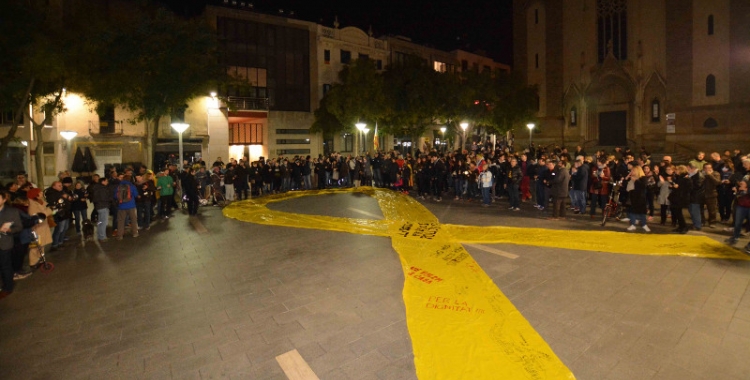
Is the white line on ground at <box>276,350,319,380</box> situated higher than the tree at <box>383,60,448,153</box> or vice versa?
the tree at <box>383,60,448,153</box>

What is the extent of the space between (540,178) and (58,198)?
44.1 feet

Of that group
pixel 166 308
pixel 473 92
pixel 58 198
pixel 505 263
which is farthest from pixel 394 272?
pixel 473 92

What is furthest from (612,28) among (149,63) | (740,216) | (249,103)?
(149,63)

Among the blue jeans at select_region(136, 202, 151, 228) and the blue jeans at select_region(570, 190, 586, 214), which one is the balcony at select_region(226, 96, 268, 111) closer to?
the blue jeans at select_region(136, 202, 151, 228)

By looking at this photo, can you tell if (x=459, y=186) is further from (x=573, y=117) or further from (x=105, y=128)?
(x=105, y=128)

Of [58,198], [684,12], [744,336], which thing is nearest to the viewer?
[744,336]

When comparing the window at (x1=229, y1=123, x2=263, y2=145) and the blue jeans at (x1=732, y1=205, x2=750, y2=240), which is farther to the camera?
the window at (x1=229, y1=123, x2=263, y2=145)

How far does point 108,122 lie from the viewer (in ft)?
95.3

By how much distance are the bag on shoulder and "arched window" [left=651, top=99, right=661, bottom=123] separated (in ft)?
111

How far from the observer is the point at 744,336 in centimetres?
509

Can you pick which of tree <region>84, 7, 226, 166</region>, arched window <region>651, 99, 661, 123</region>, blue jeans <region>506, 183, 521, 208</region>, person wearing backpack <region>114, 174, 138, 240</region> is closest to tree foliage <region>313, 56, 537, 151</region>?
arched window <region>651, 99, 661, 123</region>

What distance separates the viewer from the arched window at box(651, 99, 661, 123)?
103ft

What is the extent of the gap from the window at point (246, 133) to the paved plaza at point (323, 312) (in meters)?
27.3

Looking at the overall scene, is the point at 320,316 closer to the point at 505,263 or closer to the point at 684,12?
the point at 505,263
